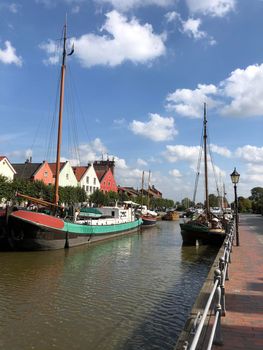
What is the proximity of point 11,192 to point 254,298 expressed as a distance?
39469 mm

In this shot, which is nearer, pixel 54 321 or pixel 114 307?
pixel 54 321

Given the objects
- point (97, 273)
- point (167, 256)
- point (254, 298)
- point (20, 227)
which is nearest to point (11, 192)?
point (20, 227)

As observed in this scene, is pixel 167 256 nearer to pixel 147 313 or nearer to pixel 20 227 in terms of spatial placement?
pixel 20 227

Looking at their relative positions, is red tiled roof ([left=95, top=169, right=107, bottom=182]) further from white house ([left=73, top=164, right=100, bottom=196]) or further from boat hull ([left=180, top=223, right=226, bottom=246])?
boat hull ([left=180, top=223, right=226, bottom=246])

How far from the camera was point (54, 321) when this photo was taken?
10141 mm

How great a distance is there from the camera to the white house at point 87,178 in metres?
73.1

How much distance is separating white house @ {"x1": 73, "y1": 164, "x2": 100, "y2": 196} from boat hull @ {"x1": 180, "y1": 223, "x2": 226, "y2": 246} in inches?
1722

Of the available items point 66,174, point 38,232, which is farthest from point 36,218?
point 66,174

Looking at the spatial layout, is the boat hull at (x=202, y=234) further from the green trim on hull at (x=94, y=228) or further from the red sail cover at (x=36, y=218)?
the red sail cover at (x=36, y=218)

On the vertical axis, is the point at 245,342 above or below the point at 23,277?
above

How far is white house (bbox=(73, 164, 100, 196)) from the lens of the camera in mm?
73062

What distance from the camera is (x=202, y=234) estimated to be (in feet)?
94.3

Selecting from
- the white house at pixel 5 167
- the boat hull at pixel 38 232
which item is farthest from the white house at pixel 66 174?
the boat hull at pixel 38 232

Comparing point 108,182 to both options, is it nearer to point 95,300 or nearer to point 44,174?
point 44,174
